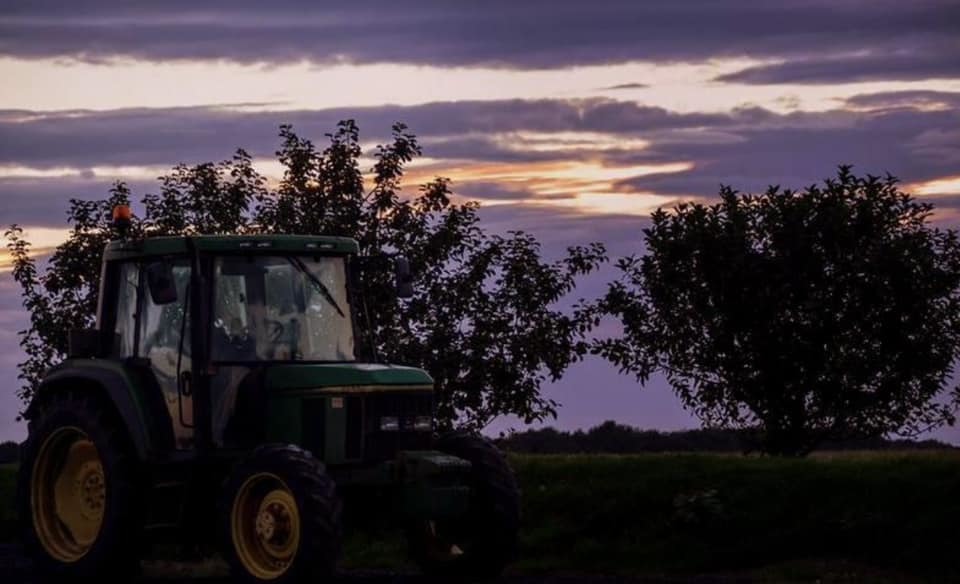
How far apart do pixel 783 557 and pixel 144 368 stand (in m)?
7.27

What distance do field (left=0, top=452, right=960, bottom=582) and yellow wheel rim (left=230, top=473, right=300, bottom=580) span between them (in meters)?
4.51

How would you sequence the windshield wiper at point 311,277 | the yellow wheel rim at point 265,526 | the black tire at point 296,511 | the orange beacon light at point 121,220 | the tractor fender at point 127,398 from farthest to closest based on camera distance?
the orange beacon light at point 121,220
the windshield wiper at point 311,277
the tractor fender at point 127,398
the yellow wheel rim at point 265,526
the black tire at point 296,511

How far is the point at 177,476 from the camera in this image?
18.5 metres

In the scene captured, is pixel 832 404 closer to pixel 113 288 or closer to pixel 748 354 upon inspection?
pixel 748 354

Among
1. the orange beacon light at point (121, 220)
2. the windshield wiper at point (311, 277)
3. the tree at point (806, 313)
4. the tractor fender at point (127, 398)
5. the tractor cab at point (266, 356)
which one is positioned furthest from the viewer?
the tree at point (806, 313)

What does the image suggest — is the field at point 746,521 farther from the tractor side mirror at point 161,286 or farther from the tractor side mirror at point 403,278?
the tractor side mirror at point 161,286

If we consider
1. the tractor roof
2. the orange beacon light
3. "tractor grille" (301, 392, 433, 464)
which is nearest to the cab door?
the tractor roof

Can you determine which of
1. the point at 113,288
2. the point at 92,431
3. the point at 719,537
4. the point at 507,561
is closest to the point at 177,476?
the point at 92,431

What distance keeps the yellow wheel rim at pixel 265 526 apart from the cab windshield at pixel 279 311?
1.69 meters

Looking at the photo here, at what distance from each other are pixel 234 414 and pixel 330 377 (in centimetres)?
108

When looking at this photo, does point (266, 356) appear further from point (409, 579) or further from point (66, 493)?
point (66, 493)

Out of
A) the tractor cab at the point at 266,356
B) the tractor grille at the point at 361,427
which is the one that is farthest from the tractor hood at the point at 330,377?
the tractor grille at the point at 361,427

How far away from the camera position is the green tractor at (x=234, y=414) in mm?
17859

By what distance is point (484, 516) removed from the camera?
1856 centimetres
